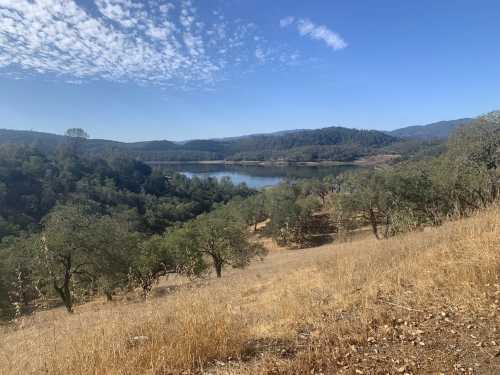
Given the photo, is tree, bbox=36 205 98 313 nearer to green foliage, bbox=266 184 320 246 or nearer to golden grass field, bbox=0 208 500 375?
golden grass field, bbox=0 208 500 375

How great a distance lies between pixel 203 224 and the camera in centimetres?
2689

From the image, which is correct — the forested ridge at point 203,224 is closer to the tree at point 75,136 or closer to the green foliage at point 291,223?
the green foliage at point 291,223

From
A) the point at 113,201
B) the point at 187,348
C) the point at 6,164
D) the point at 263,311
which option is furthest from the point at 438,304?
the point at 6,164

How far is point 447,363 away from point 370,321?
37.6 inches

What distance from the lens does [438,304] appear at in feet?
12.2

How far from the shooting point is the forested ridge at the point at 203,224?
15.5 m

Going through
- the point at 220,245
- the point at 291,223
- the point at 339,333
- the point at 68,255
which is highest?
the point at 339,333

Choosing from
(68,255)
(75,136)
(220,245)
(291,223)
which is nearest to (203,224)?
(220,245)

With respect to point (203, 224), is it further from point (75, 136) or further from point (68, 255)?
point (75, 136)

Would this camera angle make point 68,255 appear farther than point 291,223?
No

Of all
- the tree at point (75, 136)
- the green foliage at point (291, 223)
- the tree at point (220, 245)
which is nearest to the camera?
the tree at point (220, 245)

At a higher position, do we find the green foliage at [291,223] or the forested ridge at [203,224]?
the forested ridge at [203,224]

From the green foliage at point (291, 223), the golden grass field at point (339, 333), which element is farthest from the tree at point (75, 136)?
the golden grass field at point (339, 333)

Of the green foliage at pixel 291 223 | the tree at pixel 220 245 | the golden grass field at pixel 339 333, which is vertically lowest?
the green foliage at pixel 291 223
